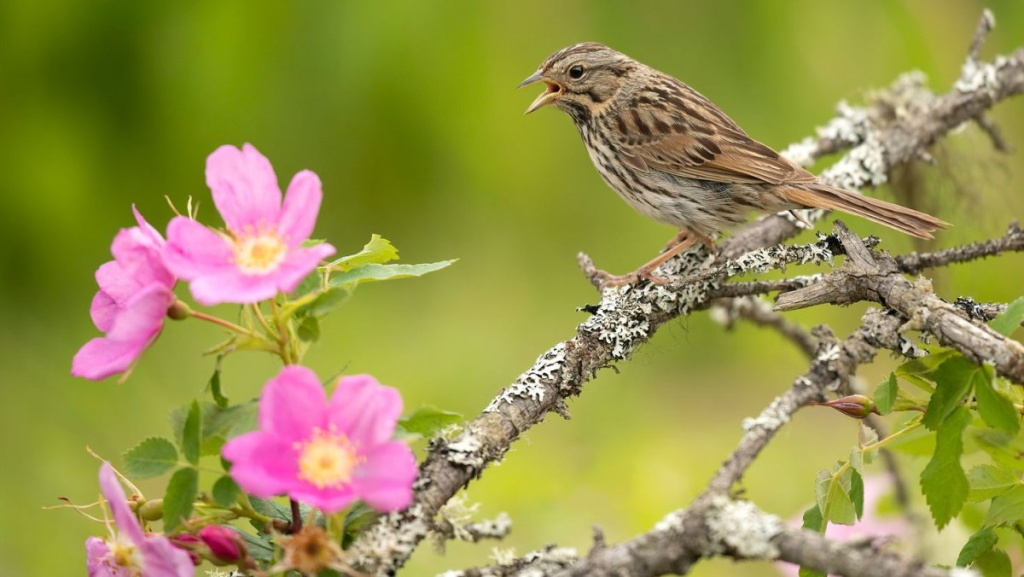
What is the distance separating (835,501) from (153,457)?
0.74 meters

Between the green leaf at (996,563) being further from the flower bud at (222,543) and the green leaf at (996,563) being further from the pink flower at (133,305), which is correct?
the pink flower at (133,305)

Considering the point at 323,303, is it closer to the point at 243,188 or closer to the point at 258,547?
the point at 243,188

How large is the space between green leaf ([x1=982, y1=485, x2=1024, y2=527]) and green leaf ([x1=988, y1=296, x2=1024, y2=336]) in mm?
218

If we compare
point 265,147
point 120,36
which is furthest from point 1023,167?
point 120,36

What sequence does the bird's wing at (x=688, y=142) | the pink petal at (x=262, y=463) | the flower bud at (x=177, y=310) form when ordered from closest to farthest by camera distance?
the pink petal at (x=262, y=463) → the flower bud at (x=177, y=310) → the bird's wing at (x=688, y=142)

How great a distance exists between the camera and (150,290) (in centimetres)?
107

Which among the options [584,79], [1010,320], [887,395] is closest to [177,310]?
[887,395]

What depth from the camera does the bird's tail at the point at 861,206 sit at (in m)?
2.16

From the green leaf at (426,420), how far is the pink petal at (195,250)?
9.1 inches

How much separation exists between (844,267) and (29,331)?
3.10 metres

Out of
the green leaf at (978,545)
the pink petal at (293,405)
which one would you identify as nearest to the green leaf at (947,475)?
the green leaf at (978,545)

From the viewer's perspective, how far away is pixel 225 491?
109 centimetres

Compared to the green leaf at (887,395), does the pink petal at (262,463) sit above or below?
below

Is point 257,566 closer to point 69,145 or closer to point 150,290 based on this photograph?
point 150,290
